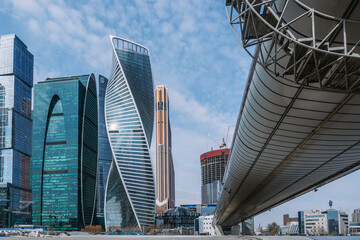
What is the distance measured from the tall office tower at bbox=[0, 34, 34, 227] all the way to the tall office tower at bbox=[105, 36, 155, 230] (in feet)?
125

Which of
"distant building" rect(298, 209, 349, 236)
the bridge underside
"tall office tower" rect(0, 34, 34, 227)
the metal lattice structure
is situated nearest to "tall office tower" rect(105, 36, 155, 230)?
"tall office tower" rect(0, 34, 34, 227)

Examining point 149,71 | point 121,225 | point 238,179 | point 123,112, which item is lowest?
point 121,225

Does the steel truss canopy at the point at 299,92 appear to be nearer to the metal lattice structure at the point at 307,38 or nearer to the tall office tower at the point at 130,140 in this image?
the metal lattice structure at the point at 307,38

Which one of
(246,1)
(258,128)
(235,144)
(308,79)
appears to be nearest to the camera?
(246,1)

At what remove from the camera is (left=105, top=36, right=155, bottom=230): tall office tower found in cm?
18088

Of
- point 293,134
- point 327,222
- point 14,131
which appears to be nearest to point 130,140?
point 14,131

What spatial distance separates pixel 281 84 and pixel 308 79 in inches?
81.3

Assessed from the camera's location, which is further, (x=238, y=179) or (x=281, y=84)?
(x=238, y=179)

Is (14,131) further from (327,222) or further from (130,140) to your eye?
(327,222)

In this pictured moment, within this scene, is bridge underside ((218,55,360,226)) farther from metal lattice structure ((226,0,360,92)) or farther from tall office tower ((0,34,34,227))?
tall office tower ((0,34,34,227))

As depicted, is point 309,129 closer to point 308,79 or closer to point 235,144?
point 308,79

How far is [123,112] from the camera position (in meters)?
184

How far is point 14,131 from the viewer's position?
179375 millimetres

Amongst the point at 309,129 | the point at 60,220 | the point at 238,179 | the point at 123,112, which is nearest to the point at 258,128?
the point at 309,129
